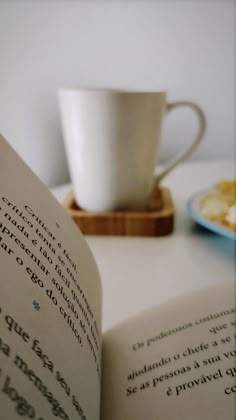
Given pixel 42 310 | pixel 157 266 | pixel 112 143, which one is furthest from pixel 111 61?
pixel 42 310

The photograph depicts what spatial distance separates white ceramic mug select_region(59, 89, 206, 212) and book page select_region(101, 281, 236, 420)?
0.15 meters

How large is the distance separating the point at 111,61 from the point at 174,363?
491 mm

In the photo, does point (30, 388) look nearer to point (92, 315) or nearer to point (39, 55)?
point (92, 315)

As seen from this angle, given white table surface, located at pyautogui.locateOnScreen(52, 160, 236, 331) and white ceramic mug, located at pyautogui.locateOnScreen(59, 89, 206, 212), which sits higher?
white ceramic mug, located at pyautogui.locateOnScreen(59, 89, 206, 212)

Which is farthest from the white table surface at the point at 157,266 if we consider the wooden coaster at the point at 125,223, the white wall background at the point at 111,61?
the white wall background at the point at 111,61

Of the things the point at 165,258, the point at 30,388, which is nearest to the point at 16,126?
the point at 165,258

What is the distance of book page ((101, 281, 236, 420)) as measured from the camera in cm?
12

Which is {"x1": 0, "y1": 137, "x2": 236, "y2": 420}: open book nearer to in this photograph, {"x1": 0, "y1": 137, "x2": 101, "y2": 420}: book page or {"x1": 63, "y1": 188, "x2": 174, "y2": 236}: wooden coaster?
{"x1": 0, "y1": 137, "x2": 101, "y2": 420}: book page

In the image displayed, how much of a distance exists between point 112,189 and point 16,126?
16 cm

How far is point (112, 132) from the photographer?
290 millimetres

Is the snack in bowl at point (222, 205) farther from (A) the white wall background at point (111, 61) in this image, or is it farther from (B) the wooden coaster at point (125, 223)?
Result: (A) the white wall background at point (111, 61)

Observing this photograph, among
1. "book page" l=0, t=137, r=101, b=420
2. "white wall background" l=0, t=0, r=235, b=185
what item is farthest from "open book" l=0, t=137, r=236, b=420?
"white wall background" l=0, t=0, r=235, b=185

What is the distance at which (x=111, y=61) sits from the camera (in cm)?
53

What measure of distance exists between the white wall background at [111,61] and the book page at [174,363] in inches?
10.2
